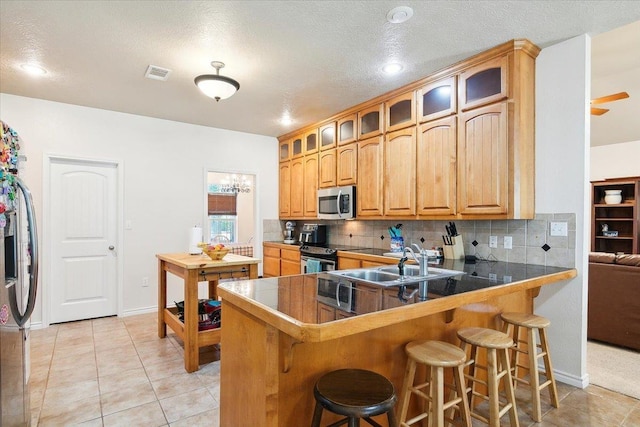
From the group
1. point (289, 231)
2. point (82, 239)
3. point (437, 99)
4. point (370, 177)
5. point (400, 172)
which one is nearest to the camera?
point (437, 99)

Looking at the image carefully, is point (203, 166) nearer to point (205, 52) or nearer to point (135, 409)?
point (205, 52)

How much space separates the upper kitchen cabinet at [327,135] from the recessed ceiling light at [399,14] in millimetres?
2224

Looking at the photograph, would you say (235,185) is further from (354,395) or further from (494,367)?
(354,395)

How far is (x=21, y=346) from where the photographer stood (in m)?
1.72

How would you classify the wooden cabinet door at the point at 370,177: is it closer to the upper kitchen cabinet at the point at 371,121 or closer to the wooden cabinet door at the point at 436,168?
the upper kitchen cabinet at the point at 371,121

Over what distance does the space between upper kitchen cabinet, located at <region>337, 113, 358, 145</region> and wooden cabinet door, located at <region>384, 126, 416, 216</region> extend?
0.58 m

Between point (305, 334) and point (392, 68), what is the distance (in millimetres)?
2616

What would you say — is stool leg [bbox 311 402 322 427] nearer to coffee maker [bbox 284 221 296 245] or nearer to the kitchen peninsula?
the kitchen peninsula

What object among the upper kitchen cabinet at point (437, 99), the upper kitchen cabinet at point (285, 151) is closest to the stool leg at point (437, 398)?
the upper kitchen cabinet at point (437, 99)

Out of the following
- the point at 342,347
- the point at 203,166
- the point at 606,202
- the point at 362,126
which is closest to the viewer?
the point at 342,347

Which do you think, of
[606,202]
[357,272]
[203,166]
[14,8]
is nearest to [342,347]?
[357,272]

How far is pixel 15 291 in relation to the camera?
1.64 m

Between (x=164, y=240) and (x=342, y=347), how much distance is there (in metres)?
3.71

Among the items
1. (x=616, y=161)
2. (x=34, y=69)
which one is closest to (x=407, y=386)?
(x=34, y=69)
